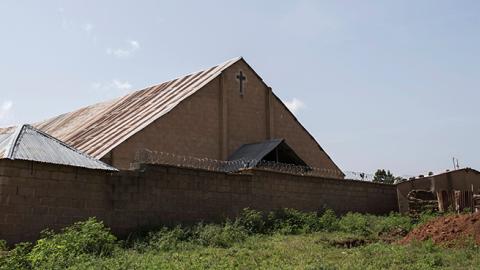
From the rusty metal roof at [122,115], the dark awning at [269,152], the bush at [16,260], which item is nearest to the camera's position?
the bush at [16,260]

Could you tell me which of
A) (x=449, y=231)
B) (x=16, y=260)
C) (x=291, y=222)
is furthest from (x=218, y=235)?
(x=449, y=231)

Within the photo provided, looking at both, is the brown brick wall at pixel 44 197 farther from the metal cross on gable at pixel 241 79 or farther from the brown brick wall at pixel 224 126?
the metal cross on gable at pixel 241 79

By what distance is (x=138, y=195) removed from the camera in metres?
12.6

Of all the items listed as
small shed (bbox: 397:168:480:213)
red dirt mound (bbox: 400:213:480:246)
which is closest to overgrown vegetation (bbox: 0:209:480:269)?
red dirt mound (bbox: 400:213:480:246)

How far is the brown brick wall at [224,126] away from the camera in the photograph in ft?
→ 60.4

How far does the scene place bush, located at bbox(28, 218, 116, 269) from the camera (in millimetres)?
9149

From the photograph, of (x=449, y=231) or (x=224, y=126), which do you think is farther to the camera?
(x=224, y=126)

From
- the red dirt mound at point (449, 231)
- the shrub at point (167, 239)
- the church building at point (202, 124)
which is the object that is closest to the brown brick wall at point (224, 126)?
the church building at point (202, 124)

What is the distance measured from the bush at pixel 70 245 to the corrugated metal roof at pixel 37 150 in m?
1.38

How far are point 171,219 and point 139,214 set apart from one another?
0.92 metres

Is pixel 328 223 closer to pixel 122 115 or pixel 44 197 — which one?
pixel 44 197

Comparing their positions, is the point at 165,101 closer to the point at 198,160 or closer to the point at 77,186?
the point at 198,160

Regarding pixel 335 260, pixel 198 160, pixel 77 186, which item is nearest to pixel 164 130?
pixel 198 160

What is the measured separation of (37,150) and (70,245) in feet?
8.25
